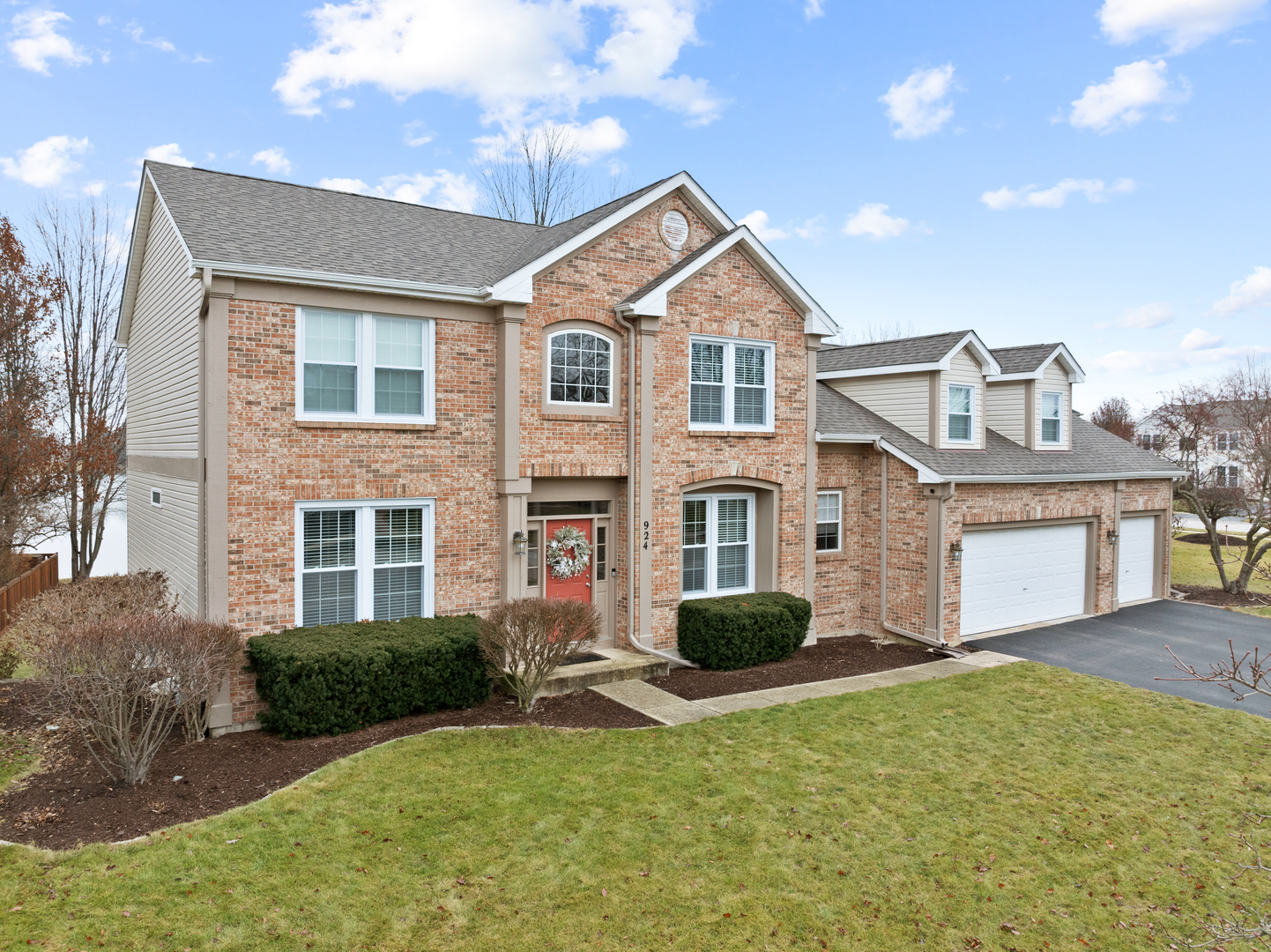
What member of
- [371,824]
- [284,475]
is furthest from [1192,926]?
[284,475]

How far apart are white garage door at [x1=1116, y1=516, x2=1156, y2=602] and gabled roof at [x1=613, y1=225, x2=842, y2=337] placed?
10636 millimetres

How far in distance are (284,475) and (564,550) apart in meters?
4.52

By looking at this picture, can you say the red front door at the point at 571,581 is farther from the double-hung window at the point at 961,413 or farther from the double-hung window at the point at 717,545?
the double-hung window at the point at 961,413

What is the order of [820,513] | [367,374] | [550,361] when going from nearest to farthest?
[367,374] < [550,361] < [820,513]

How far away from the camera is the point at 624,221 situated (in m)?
13.0

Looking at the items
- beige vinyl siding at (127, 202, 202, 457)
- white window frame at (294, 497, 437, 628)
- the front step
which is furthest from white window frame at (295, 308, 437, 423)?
the front step

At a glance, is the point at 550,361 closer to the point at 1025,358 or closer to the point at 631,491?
the point at 631,491

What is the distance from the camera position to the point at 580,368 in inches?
493

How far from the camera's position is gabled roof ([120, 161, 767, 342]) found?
10.2m

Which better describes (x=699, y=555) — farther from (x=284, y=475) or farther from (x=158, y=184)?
(x=158, y=184)

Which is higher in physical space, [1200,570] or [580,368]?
[580,368]

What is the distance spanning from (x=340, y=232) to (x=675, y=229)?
18.5 ft

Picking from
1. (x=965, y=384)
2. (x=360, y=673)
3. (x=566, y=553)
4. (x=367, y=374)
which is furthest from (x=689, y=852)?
(x=965, y=384)

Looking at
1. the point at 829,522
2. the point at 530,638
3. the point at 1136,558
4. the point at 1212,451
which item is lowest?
the point at 530,638
